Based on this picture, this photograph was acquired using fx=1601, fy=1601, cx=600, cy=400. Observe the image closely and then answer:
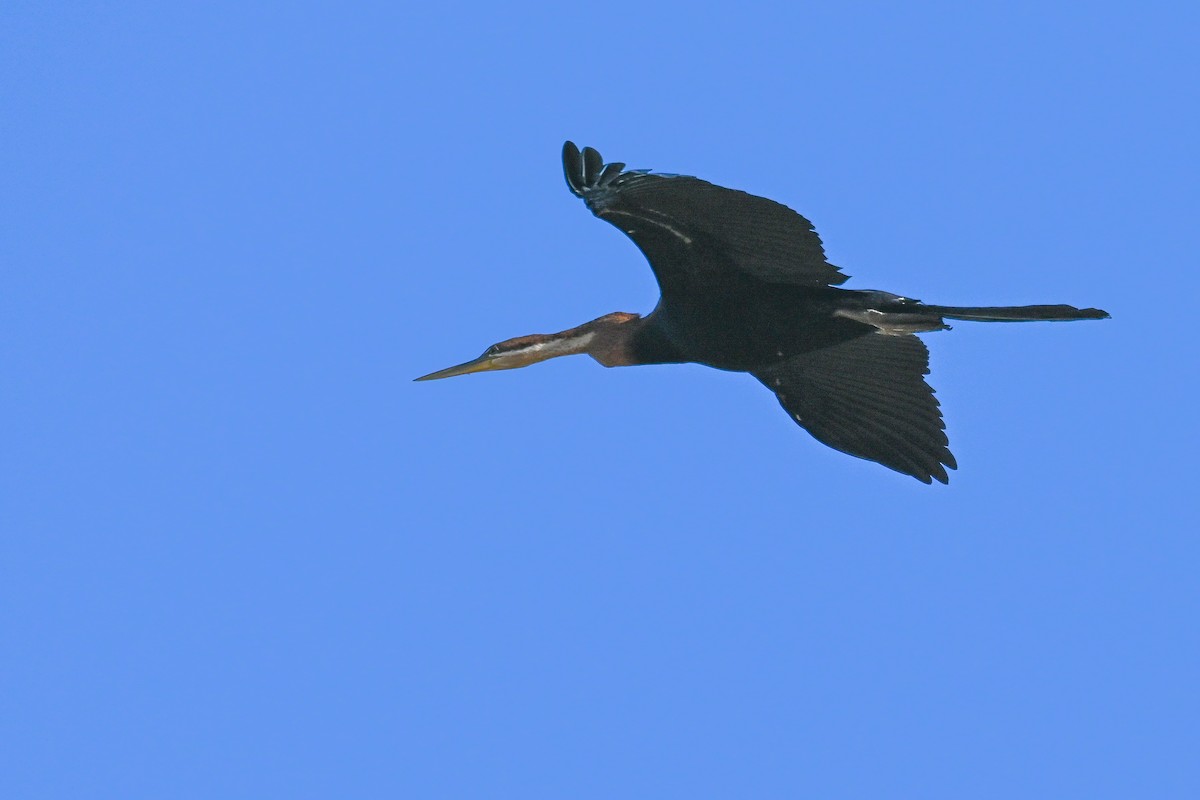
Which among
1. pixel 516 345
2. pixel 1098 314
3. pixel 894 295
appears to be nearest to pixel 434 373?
pixel 516 345

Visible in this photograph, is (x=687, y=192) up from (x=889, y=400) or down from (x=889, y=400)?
up

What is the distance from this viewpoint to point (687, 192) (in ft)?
30.0

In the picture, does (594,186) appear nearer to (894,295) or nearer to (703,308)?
(703,308)

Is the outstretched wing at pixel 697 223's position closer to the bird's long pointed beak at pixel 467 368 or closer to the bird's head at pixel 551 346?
the bird's head at pixel 551 346

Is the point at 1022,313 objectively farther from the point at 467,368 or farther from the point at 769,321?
the point at 467,368

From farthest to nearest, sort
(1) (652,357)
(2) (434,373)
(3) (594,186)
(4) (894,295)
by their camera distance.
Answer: (2) (434,373) → (1) (652,357) → (4) (894,295) → (3) (594,186)

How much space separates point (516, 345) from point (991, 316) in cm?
345

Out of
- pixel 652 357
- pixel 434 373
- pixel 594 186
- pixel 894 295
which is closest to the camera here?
pixel 594 186

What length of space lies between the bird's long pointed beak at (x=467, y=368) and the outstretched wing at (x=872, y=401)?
1975 millimetres

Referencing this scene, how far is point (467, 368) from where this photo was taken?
1170 cm

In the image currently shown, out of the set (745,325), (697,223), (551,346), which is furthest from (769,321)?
(551,346)

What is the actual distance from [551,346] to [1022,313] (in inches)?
132

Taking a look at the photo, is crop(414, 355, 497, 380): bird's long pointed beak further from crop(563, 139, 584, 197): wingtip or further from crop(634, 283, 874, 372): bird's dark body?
crop(563, 139, 584, 197): wingtip

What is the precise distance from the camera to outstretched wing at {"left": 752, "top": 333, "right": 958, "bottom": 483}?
10.7m
